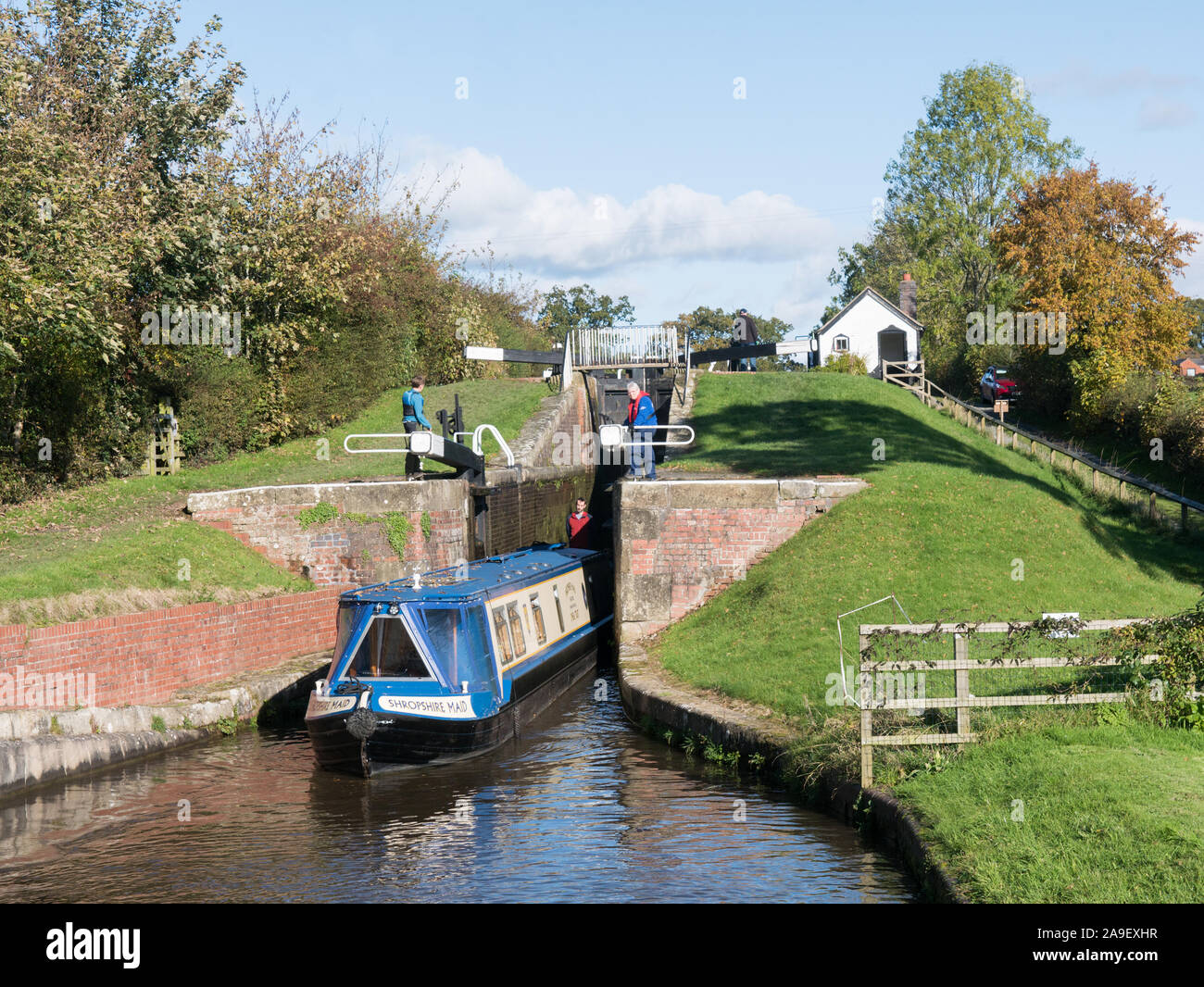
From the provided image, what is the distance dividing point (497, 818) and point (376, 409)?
19.0 meters

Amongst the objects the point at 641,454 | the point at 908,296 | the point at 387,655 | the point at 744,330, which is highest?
the point at 908,296

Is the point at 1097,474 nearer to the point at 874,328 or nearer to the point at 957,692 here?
the point at 957,692

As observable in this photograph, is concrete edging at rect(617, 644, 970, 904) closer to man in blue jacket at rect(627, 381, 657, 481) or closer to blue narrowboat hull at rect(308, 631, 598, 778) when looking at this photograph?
blue narrowboat hull at rect(308, 631, 598, 778)

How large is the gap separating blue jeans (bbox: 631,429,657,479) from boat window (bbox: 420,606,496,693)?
5.44 metres

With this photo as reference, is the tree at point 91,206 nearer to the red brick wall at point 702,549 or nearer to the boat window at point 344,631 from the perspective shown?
the boat window at point 344,631

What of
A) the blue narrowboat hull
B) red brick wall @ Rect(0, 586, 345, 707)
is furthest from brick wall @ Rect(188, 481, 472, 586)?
the blue narrowboat hull

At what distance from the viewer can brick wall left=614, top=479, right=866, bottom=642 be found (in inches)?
649

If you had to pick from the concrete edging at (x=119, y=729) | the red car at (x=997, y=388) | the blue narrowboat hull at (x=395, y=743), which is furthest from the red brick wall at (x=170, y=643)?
the red car at (x=997, y=388)

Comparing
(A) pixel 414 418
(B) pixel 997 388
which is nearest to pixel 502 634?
(A) pixel 414 418

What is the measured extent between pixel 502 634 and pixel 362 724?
8.22 ft

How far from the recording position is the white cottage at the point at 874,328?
49.4 metres

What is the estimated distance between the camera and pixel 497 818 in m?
10.2

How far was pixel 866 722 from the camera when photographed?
9055 millimetres
